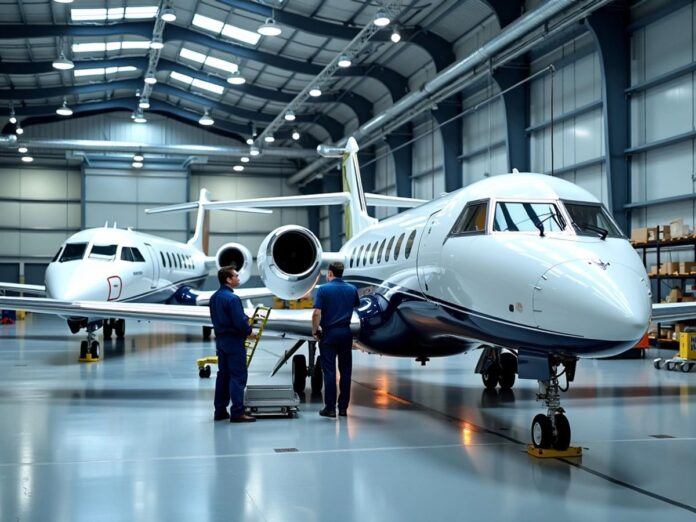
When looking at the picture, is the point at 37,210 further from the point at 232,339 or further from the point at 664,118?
the point at 232,339

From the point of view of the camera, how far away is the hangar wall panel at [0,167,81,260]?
44438 millimetres

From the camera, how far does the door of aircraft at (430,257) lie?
8.66 m

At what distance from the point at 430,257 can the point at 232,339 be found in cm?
244

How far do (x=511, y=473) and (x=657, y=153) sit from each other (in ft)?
48.5

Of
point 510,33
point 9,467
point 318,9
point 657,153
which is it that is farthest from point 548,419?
point 318,9

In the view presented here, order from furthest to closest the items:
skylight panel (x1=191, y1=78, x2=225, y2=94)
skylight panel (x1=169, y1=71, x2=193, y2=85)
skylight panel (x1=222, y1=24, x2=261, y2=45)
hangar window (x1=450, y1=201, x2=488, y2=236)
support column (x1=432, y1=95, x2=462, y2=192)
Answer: skylight panel (x1=191, y1=78, x2=225, y2=94)
skylight panel (x1=169, y1=71, x2=193, y2=85)
support column (x1=432, y1=95, x2=462, y2=192)
skylight panel (x1=222, y1=24, x2=261, y2=45)
hangar window (x1=450, y1=201, x2=488, y2=236)

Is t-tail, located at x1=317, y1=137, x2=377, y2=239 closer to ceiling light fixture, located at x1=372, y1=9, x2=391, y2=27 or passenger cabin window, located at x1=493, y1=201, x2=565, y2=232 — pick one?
ceiling light fixture, located at x1=372, y1=9, x2=391, y2=27

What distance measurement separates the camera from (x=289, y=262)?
12.8 m

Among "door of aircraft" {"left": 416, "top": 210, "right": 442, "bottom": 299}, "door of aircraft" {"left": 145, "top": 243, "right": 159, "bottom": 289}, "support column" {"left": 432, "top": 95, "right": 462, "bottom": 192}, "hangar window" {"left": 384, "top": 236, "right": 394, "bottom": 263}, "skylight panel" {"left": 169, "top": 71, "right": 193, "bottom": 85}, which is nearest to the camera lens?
"door of aircraft" {"left": 416, "top": 210, "right": 442, "bottom": 299}

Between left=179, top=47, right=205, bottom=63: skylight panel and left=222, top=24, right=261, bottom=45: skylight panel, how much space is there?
428cm

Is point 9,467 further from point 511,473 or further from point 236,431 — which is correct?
point 511,473

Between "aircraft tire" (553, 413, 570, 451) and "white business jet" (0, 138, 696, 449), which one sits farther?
"aircraft tire" (553, 413, 570, 451)

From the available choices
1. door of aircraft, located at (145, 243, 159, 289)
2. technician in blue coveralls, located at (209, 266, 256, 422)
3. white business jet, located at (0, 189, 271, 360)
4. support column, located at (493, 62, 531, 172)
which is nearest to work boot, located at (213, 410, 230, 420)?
technician in blue coveralls, located at (209, 266, 256, 422)

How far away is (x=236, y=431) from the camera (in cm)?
832
